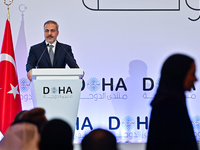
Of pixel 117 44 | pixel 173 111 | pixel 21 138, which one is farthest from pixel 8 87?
pixel 21 138

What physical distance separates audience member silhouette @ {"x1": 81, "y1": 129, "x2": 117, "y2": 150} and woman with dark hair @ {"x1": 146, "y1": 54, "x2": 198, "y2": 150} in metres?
0.72

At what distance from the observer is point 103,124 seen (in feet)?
19.2

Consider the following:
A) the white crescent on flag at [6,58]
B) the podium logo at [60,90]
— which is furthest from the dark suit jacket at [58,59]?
the podium logo at [60,90]

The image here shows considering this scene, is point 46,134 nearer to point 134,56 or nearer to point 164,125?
point 164,125

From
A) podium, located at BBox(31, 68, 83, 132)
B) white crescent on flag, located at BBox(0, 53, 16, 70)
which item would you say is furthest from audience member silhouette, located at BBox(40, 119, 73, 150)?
white crescent on flag, located at BBox(0, 53, 16, 70)

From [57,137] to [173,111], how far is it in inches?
35.5

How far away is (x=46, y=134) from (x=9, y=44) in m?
3.80

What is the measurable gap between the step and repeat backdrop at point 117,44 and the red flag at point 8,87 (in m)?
0.51

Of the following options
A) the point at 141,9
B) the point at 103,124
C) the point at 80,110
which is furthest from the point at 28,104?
the point at 141,9

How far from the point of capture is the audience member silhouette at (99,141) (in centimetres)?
177

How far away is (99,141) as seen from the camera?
1.77 m

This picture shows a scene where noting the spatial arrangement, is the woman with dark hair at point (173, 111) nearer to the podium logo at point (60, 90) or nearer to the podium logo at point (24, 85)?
the podium logo at point (60, 90)

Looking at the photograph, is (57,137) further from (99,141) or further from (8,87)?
(8,87)

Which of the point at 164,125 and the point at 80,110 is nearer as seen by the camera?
the point at 164,125
